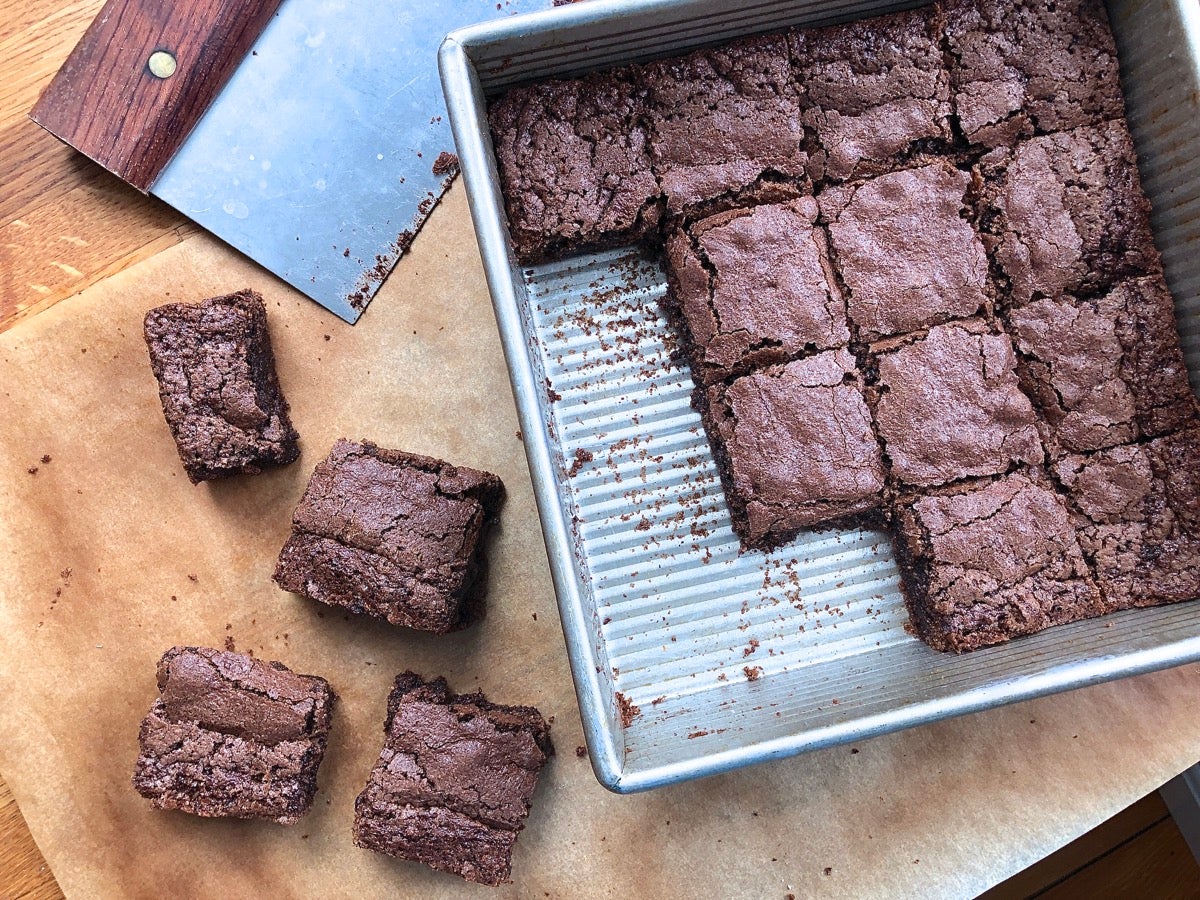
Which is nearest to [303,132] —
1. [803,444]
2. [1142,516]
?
[803,444]

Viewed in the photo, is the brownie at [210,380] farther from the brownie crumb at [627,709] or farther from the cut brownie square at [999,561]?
the cut brownie square at [999,561]

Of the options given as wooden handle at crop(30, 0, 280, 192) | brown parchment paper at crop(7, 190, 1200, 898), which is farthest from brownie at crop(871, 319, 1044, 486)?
wooden handle at crop(30, 0, 280, 192)

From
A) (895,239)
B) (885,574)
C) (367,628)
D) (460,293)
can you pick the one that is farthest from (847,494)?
(367,628)

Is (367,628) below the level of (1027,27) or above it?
below

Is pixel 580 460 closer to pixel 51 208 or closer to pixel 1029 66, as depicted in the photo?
pixel 1029 66

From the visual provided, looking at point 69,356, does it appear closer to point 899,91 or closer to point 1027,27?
point 899,91

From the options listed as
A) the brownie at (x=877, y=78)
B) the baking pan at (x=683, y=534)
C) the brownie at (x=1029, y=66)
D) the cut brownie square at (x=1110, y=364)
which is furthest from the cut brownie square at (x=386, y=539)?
the brownie at (x=1029, y=66)

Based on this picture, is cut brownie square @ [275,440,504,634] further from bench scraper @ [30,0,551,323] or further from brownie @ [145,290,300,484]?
bench scraper @ [30,0,551,323]
